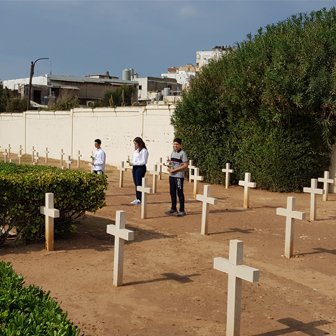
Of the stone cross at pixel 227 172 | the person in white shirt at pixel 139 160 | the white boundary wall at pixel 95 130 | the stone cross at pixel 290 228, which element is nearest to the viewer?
the stone cross at pixel 290 228

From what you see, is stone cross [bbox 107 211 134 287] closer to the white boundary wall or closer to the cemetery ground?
the cemetery ground

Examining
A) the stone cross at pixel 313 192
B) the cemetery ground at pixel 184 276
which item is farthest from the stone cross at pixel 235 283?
the stone cross at pixel 313 192

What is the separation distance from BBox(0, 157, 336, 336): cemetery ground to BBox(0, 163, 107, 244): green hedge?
12.1 inches

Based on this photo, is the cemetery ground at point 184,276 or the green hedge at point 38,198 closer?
the cemetery ground at point 184,276

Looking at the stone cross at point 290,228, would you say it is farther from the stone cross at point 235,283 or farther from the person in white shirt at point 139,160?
the person in white shirt at point 139,160

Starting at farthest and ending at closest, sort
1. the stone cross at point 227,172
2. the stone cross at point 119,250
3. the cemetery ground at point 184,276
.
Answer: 1. the stone cross at point 227,172
2. the stone cross at point 119,250
3. the cemetery ground at point 184,276

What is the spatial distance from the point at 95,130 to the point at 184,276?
19.2m

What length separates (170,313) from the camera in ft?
16.8

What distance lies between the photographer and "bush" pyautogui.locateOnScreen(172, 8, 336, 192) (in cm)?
1387

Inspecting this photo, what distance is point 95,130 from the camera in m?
24.9

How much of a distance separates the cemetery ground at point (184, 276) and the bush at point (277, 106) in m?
4.35

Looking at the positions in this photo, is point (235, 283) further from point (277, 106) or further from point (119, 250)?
point (277, 106)

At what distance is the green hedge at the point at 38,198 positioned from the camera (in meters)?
7.34

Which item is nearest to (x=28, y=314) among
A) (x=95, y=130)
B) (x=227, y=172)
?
(x=227, y=172)
